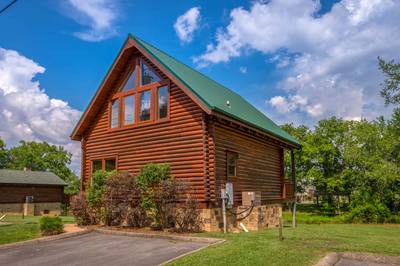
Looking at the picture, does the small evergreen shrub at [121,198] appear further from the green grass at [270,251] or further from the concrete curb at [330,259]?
the concrete curb at [330,259]

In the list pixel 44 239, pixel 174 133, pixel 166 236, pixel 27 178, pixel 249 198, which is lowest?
pixel 44 239

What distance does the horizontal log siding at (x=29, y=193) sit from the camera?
36522 millimetres

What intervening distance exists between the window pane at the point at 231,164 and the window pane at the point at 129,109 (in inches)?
195

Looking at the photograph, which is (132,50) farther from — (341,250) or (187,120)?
(341,250)

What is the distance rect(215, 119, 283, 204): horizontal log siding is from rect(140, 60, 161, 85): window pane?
3.86 meters

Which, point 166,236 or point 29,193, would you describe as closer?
point 166,236

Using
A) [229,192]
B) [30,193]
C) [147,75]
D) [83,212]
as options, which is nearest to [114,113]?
[147,75]

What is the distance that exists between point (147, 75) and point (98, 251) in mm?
8965

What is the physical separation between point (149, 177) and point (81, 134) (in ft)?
24.4

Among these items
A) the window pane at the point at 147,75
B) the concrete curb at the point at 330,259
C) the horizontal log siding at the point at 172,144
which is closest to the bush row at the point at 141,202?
the horizontal log siding at the point at 172,144

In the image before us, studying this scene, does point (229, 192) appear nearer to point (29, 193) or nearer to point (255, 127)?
point (255, 127)

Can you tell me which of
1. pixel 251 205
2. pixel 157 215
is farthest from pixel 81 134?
pixel 251 205

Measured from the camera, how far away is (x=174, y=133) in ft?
48.3

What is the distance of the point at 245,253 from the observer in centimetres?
838
